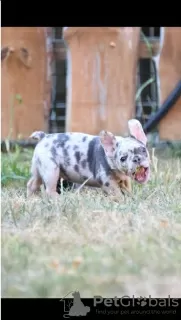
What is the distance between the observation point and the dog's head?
2760mm

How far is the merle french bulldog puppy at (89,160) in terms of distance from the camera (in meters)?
2.81

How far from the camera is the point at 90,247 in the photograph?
184cm

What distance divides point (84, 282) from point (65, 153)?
4.95ft

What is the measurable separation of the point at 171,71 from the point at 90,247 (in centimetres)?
248

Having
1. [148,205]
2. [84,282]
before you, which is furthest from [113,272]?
[148,205]

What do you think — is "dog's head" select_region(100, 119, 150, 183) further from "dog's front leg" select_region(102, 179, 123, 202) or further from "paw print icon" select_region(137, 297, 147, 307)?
"paw print icon" select_region(137, 297, 147, 307)

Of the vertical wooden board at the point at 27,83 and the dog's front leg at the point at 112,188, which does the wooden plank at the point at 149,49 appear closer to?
the vertical wooden board at the point at 27,83

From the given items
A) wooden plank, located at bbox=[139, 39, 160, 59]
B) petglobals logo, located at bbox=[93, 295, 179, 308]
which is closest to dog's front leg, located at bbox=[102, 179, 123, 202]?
petglobals logo, located at bbox=[93, 295, 179, 308]

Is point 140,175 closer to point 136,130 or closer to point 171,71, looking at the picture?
point 136,130

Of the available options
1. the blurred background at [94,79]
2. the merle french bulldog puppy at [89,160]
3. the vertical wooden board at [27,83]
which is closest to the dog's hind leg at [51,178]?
the merle french bulldog puppy at [89,160]

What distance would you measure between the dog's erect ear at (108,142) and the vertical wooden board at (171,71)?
1.28 meters

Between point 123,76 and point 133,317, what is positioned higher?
point 123,76

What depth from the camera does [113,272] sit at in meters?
1.67
